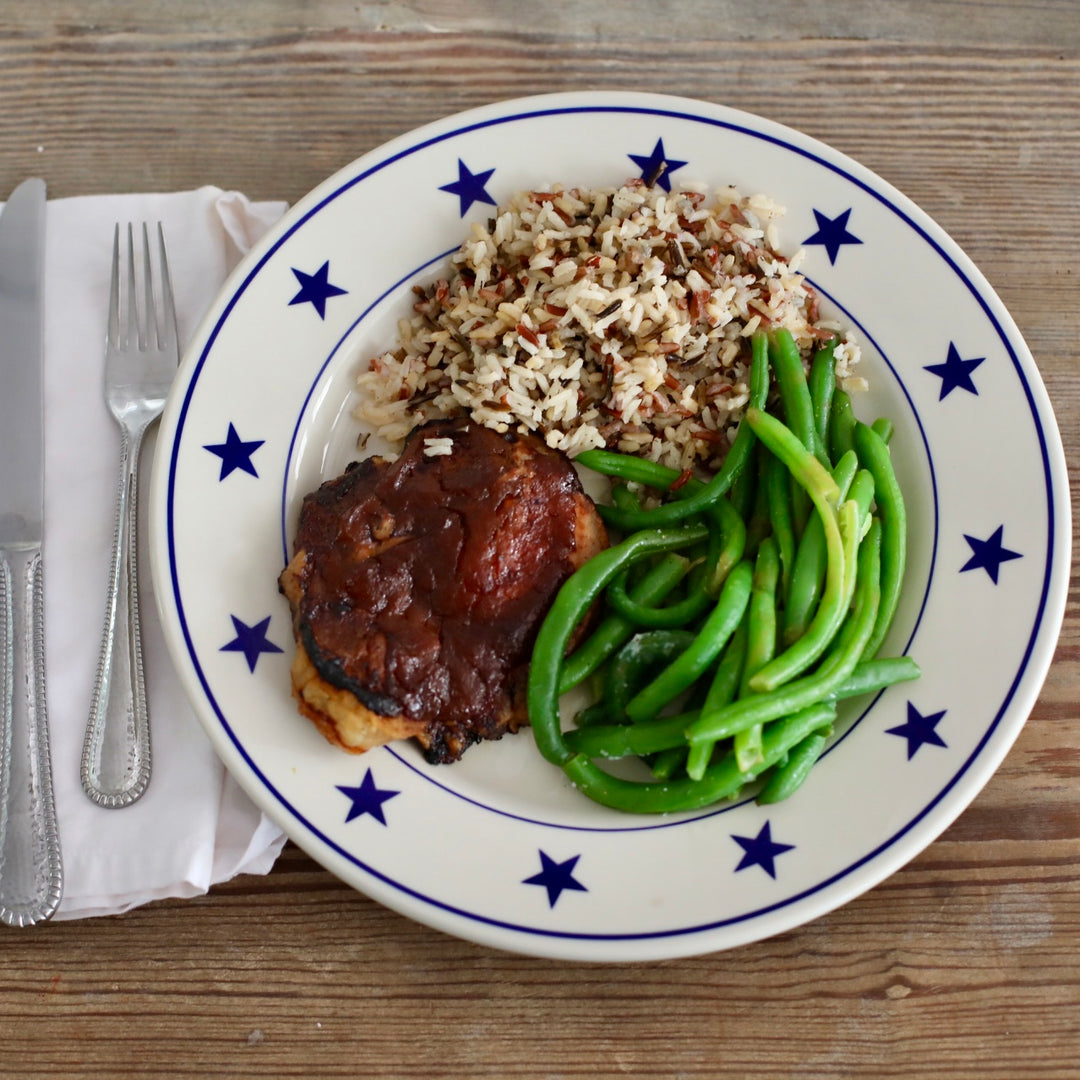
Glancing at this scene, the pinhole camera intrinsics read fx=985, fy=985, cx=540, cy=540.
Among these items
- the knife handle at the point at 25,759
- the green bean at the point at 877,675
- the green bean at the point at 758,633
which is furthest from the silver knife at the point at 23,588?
the green bean at the point at 877,675

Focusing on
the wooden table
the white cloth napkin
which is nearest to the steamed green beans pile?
the wooden table

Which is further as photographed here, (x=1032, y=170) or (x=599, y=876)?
(x=1032, y=170)

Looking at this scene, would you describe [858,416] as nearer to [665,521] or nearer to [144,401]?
[665,521]

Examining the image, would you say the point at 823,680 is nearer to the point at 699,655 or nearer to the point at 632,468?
the point at 699,655

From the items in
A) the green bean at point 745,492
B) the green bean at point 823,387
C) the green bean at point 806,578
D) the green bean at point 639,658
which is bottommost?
the green bean at point 639,658

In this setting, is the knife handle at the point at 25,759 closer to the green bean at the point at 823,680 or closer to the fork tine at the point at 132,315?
the fork tine at the point at 132,315

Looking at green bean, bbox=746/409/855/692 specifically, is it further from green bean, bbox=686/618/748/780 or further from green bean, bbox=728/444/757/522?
green bean, bbox=728/444/757/522

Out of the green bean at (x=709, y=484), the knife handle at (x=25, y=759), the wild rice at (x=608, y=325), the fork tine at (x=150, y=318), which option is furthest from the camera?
the fork tine at (x=150, y=318)

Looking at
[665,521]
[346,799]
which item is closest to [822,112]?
[665,521]

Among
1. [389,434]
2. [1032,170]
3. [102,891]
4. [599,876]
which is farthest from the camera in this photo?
[1032,170]
